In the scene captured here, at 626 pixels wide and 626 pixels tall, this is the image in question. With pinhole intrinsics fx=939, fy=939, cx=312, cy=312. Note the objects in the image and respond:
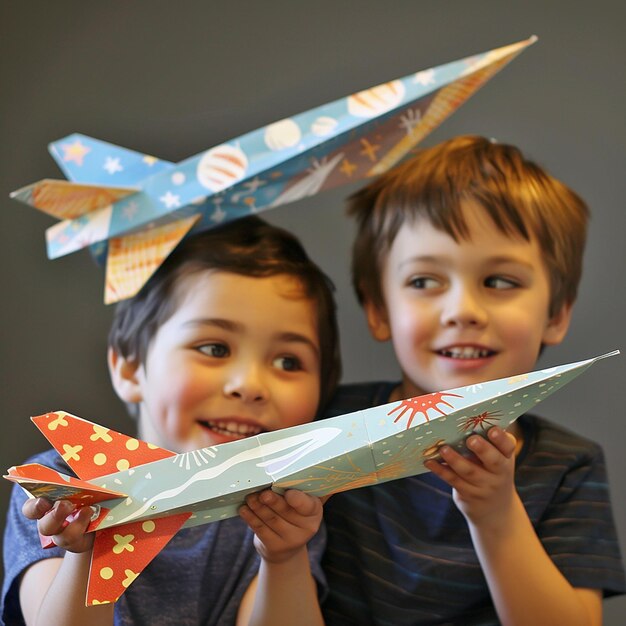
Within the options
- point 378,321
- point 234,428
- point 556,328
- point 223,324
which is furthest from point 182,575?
point 556,328

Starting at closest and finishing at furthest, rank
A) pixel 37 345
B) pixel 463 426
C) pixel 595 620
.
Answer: pixel 463 426
pixel 595 620
pixel 37 345

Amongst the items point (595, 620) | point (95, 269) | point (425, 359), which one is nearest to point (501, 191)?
point (425, 359)

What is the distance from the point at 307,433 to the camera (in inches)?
30.2

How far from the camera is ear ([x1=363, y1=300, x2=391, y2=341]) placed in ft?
3.78

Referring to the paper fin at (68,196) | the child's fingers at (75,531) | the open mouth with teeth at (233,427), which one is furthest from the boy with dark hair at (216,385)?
the child's fingers at (75,531)

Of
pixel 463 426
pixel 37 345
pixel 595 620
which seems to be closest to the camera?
pixel 463 426

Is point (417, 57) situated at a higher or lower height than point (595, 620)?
higher

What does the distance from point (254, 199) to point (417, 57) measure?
1.43 ft

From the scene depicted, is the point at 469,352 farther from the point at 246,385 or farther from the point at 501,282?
the point at 246,385

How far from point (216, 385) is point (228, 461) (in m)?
0.27

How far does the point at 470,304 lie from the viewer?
3.34 ft

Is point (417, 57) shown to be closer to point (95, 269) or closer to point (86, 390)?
point (95, 269)

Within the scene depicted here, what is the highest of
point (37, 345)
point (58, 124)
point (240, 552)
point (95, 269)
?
point (58, 124)

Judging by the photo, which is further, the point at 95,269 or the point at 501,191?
the point at 95,269
